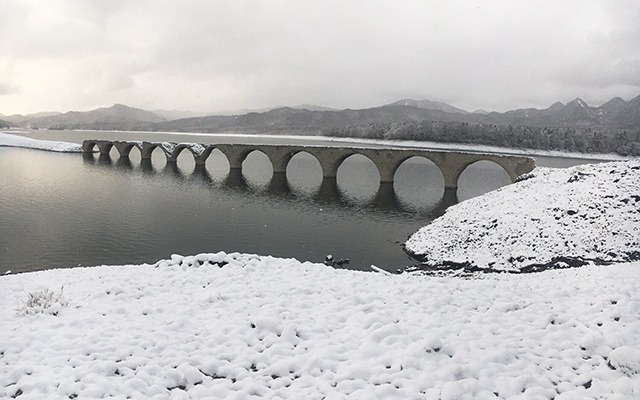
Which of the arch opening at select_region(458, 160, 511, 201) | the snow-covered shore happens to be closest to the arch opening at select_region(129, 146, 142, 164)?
the arch opening at select_region(458, 160, 511, 201)

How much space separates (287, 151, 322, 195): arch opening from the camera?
44112 mm

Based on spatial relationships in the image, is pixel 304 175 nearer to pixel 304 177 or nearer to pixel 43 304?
pixel 304 177

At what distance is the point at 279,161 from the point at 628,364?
4953cm

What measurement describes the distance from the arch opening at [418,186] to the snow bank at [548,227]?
10.4 metres

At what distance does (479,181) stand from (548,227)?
3229 cm

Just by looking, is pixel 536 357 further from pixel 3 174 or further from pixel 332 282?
pixel 3 174

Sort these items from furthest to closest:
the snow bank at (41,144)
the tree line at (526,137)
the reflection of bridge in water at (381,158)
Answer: the tree line at (526,137)
the snow bank at (41,144)
the reflection of bridge in water at (381,158)

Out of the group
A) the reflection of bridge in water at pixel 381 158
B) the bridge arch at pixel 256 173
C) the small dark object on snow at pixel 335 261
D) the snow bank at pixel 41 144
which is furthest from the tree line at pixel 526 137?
the small dark object on snow at pixel 335 261

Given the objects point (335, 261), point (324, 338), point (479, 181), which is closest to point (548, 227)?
point (335, 261)

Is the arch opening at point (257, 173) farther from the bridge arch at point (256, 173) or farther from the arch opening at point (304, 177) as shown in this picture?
the arch opening at point (304, 177)

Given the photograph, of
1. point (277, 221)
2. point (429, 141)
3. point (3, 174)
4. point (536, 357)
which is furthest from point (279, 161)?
point (429, 141)

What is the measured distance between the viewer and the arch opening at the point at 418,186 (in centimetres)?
3731

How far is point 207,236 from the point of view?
24.3 metres

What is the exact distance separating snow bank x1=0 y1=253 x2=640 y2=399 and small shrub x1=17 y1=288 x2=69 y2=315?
0.27 feet
